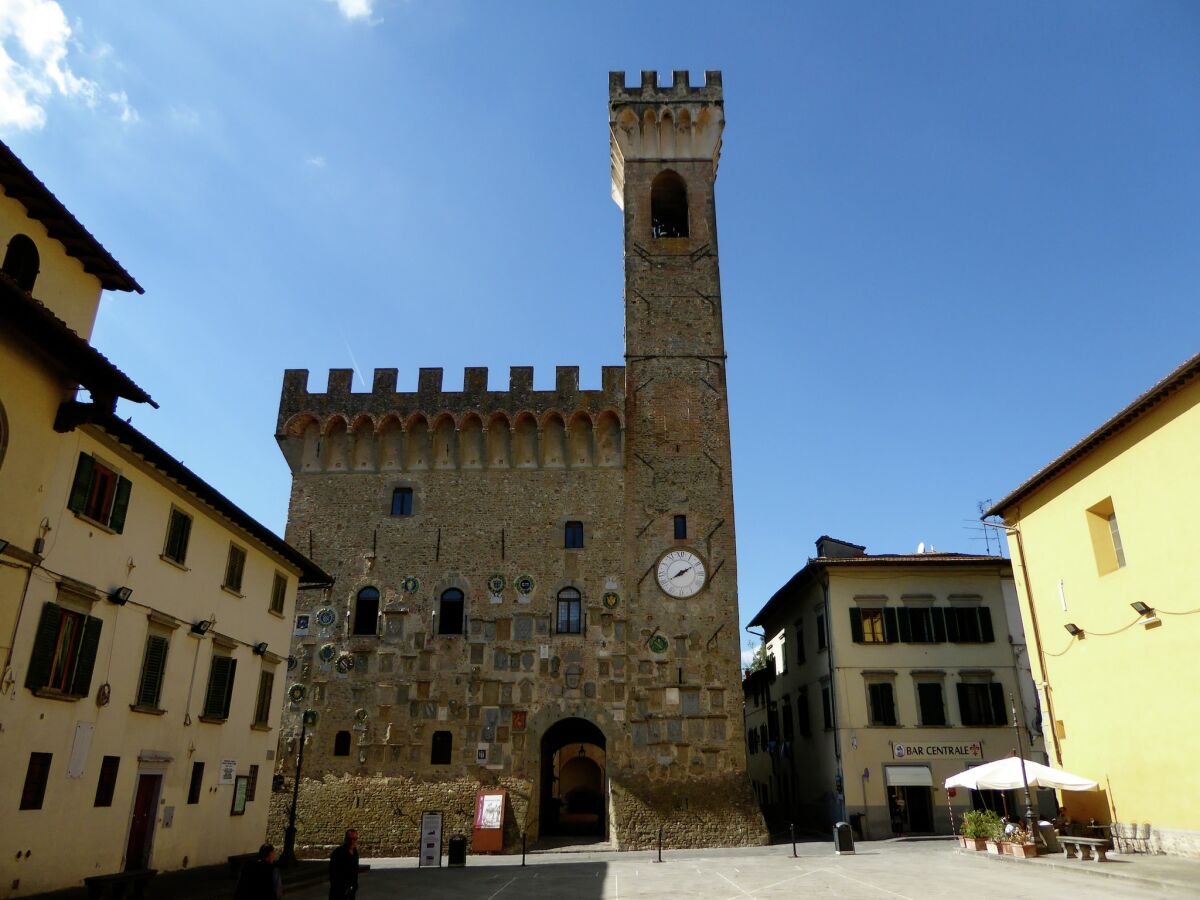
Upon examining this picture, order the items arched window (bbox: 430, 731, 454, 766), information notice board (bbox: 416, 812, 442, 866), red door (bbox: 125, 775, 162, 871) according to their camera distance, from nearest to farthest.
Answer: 1. red door (bbox: 125, 775, 162, 871)
2. information notice board (bbox: 416, 812, 442, 866)
3. arched window (bbox: 430, 731, 454, 766)

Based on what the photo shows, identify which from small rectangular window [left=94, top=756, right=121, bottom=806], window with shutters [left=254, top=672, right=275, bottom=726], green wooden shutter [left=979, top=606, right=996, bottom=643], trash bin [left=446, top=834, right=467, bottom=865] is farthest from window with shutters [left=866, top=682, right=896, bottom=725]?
small rectangular window [left=94, top=756, right=121, bottom=806]

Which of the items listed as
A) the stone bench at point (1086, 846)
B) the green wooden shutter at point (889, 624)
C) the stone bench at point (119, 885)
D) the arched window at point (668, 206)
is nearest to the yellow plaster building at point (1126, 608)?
the stone bench at point (1086, 846)

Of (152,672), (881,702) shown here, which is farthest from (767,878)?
(152,672)

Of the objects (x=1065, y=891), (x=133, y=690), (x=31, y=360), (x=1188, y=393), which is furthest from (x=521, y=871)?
(x=1188, y=393)

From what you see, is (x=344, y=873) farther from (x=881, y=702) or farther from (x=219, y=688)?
(x=881, y=702)

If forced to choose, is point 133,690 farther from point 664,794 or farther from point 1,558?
point 664,794

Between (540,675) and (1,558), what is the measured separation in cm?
1635

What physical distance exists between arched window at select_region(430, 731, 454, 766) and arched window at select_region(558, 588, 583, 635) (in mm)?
4610

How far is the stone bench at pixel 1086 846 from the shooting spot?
16.9 meters

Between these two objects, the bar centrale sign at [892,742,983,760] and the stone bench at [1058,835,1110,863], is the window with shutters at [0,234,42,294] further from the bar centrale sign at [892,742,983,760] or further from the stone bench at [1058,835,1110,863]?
the bar centrale sign at [892,742,983,760]

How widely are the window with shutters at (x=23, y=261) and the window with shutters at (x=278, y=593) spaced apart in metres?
10.7

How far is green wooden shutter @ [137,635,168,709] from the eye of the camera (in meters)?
16.2

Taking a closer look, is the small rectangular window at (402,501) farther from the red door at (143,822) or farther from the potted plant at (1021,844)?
the potted plant at (1021,844)

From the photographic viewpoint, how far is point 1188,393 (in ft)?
53.1
